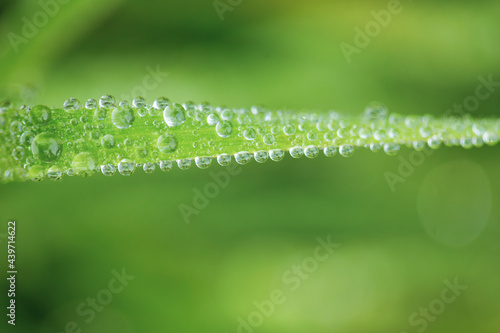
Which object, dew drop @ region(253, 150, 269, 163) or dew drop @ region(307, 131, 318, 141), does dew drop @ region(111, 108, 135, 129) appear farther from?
dew drop @ region(307, 131, 318, 141)

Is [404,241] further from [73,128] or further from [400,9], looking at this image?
[73,128]

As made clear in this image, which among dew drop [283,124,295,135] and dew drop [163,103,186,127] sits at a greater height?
dew drop [163,103,186,127]

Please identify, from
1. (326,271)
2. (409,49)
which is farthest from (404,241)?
(409,49)

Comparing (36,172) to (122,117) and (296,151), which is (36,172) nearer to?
(122,117)

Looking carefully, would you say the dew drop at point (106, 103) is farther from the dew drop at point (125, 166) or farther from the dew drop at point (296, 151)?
the dew drop at point (296, 151)

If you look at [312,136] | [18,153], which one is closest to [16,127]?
[18,153]

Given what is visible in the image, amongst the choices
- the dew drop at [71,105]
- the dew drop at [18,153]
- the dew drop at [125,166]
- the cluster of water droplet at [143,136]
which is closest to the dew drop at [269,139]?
the cluster of water droplet at [143,136]

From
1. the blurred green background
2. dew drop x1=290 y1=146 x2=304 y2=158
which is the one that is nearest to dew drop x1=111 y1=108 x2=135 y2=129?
dew drop x1=290 y1=146 x2=304 y2=158
